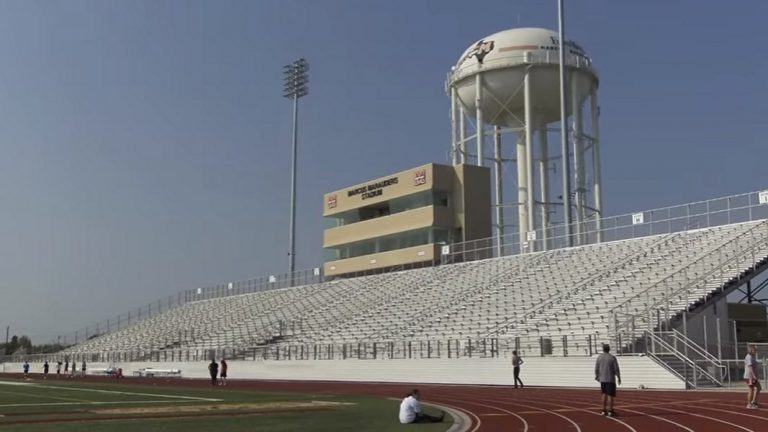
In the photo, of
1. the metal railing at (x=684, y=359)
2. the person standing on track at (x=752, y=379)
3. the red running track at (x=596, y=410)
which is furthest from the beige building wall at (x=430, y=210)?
the person standing on track at (x=752, y=379)

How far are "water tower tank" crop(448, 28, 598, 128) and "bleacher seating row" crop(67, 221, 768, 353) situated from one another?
41.7 feet

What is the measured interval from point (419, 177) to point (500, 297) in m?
16.4

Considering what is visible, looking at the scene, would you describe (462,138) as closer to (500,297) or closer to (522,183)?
(522,183)

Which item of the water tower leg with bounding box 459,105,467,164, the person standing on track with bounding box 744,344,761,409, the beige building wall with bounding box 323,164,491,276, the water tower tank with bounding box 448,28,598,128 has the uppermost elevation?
the water tower tank with bounding box 448,28,598,128

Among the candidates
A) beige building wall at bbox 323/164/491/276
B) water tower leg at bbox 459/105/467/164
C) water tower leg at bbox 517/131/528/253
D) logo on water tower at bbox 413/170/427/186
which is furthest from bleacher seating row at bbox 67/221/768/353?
water tower leg at bbox 459/105/467/164

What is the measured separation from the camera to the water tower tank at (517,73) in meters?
56.7

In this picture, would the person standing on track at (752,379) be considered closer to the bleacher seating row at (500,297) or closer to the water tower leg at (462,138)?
the bleacher seating row at (500,297)

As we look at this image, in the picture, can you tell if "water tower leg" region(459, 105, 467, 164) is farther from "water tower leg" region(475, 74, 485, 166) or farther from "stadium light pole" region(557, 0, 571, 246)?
"stadium light pole" region(557, 0, 571, 246)

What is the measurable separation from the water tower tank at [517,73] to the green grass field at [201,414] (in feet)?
115

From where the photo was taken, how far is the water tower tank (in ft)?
186

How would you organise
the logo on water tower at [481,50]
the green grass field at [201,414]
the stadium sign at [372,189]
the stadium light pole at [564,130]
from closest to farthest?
the green grass field at [201,414] → the stadium light pole at [564,130] → the logo on water tower at [481,50] → the stadium sign at [372,189]

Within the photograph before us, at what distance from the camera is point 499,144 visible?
63375mm

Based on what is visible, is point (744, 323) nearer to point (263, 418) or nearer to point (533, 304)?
point (533, 304)

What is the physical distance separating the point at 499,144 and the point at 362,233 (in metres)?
12.2
